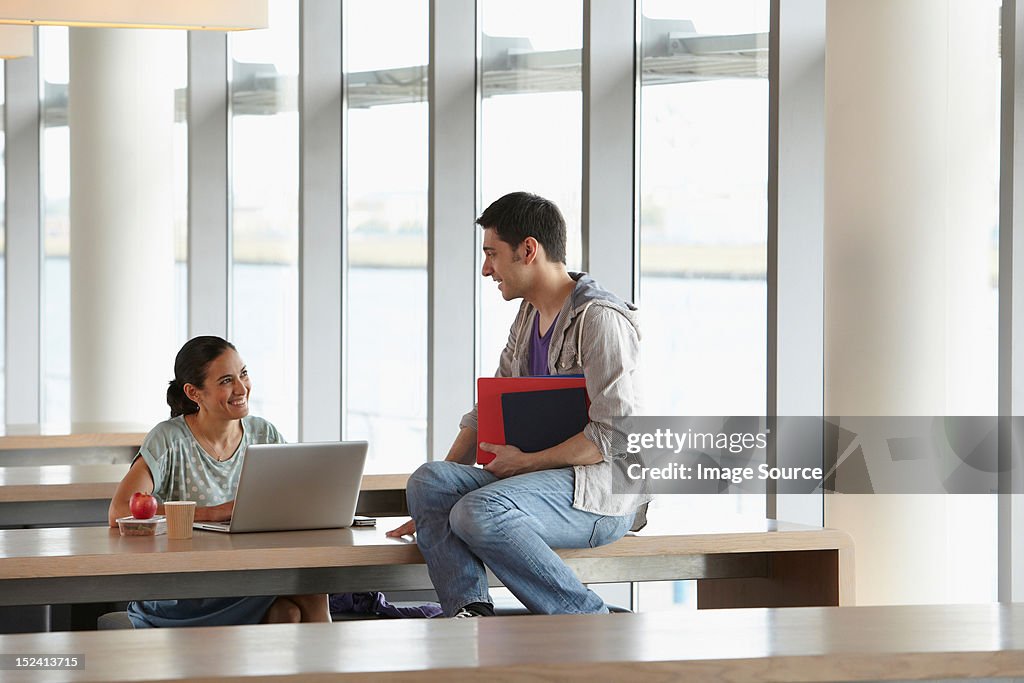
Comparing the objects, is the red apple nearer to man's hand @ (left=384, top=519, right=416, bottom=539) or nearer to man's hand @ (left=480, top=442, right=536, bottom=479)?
man's hand @ (left=384, top=519, right=416, bottom=539)

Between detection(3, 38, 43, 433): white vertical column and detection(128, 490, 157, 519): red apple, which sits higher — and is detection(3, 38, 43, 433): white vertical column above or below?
above

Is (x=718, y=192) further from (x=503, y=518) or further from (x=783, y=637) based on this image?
(x=783, y=637)

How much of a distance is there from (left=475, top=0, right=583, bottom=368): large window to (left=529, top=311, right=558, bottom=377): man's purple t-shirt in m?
1.74

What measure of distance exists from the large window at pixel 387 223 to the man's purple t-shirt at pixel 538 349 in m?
2.89

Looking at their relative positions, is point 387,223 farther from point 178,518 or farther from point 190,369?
point 178,518

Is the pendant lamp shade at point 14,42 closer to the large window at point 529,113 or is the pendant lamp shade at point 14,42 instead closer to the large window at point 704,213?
the large window at point 529,113

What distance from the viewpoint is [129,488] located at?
324 centimetres

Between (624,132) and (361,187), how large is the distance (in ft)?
6.23

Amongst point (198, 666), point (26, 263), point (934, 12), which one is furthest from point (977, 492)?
point (26, 263)

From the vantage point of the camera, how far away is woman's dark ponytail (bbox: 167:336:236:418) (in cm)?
347

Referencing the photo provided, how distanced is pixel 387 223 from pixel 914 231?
319 cm

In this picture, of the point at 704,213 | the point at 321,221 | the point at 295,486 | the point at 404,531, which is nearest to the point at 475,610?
the point at 404,531

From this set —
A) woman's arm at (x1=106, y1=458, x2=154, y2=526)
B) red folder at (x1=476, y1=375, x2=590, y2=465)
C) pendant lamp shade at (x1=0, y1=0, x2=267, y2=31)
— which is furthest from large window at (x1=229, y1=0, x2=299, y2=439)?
red folder at (x1=476, y1=375, x2=590, y2=465)

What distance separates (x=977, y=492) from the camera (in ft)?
11.7
